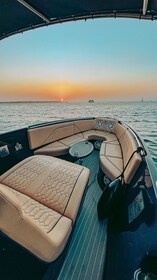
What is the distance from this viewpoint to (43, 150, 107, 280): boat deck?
127cm

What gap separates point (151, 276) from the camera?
2.45 ft

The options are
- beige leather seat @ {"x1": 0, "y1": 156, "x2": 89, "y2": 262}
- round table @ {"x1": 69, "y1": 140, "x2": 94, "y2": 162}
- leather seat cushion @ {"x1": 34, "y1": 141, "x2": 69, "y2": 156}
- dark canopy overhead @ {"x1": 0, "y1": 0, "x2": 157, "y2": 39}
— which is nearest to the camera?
beige leather seat @ {"x1": 0, "y1": 156, "x2": 89, "y2": 262}

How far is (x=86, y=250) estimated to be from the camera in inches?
57.7

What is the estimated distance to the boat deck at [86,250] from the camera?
127 centimetres

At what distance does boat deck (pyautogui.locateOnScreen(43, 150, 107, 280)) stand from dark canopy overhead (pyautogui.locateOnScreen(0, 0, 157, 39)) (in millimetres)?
2672

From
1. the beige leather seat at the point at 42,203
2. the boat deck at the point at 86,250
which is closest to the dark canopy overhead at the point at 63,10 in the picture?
the beige leather seat at the point at 42,203

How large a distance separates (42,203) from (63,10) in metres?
2.55

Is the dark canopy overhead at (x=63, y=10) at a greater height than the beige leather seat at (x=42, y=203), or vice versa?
the dark canopy overhead at (x=63, y=10)

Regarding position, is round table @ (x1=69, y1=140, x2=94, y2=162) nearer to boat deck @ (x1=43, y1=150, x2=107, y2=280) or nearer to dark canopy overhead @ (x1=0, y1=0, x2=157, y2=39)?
boat deck @ (x1=43, y1=150, x2=107, y2=280)

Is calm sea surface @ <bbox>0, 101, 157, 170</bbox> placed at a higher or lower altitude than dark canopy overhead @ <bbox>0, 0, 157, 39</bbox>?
lower

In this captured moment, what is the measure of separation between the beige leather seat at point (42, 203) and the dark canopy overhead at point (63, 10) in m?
2.07

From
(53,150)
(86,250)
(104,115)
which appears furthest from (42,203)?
(104,115)

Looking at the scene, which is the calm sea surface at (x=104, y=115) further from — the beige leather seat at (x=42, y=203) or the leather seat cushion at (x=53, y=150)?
the beige leather seat at (x=42, y=203)

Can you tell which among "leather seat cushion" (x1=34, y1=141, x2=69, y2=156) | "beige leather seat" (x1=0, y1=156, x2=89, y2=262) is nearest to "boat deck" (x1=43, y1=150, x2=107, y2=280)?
"beige leather seat" (x1=0, y1=156, x2=89, y2=262)
